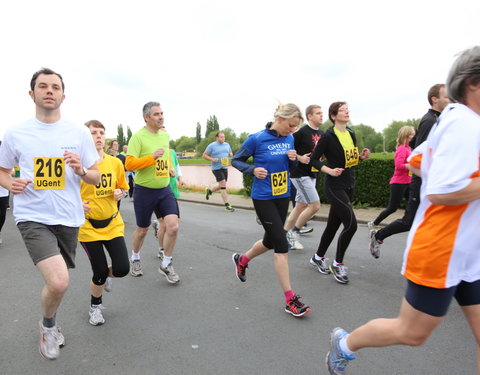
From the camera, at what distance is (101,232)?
3.31 meters

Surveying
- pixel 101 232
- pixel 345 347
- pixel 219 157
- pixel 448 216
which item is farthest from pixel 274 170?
pixel 219 157

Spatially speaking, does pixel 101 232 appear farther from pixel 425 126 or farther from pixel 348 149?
pixel 425 126

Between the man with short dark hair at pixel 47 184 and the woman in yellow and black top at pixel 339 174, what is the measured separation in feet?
8.77

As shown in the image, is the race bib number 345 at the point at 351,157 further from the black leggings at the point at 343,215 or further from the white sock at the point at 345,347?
the white sock at the point at 345,347

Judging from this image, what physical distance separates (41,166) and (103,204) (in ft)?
2.69

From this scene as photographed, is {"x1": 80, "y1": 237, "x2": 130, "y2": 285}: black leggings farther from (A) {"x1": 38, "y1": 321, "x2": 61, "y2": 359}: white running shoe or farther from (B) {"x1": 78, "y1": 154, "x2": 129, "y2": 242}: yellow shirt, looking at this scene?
(A) {"x1": 38, "y1": 321, "x2": 61, "y2": 359}: white running shoe

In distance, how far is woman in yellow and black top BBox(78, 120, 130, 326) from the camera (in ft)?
10.7

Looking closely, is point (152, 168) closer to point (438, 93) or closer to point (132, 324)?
point (132, 324)

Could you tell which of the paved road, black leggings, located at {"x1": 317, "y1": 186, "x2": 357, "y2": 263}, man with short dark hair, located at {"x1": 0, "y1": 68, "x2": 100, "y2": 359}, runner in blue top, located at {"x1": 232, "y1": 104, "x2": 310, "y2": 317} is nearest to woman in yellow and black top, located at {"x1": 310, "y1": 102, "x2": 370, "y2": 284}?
black leggings, located at {"x1": 317, "y1": 186, "x2": 357, "y2": 263}

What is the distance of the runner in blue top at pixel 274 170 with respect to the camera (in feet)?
11.7

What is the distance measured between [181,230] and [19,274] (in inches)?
128

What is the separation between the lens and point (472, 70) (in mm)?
1682

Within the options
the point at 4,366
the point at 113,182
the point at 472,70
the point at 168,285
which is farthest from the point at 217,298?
the point at 472,70

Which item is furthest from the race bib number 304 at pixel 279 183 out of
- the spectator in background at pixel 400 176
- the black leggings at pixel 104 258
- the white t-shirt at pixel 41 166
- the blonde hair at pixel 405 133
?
the blonde hair at pixel 405 133
